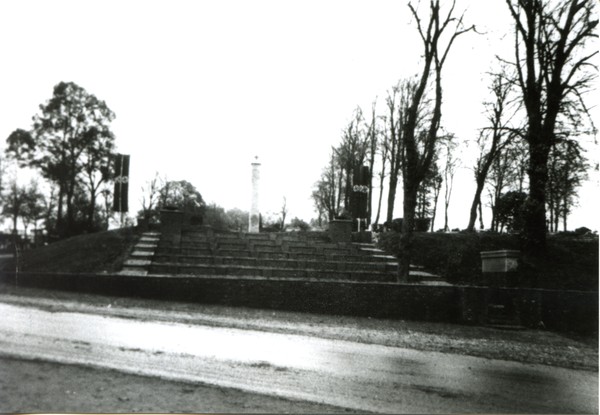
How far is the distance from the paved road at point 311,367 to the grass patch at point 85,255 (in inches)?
256

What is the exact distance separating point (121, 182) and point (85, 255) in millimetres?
2788

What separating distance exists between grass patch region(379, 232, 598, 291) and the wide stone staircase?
34.7 inches

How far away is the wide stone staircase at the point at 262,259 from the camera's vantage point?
13617 millimetres

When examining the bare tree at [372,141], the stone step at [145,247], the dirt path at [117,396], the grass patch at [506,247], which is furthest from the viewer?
the bare tree at [372,141]

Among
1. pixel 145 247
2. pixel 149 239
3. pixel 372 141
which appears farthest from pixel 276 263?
pixel 372 141

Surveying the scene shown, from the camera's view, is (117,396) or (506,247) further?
(506,247)

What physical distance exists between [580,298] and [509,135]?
18.1 ft

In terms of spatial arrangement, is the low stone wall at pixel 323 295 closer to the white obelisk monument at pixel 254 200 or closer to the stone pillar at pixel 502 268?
the stone pillar at pixel 502 268

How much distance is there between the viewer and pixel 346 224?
19.0 metres

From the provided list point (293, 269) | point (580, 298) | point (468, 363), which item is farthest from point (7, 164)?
point (580, 298)

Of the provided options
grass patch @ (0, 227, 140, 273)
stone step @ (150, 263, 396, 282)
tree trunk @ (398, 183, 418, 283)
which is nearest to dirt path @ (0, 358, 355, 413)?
stone step @ (150, 263, 396, 282)

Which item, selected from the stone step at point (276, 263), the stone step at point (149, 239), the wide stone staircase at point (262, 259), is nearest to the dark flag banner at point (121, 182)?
the stone step at point (149, 239)

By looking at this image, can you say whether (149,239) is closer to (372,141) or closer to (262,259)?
(262,259)

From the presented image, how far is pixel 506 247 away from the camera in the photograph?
1369 centimetres
